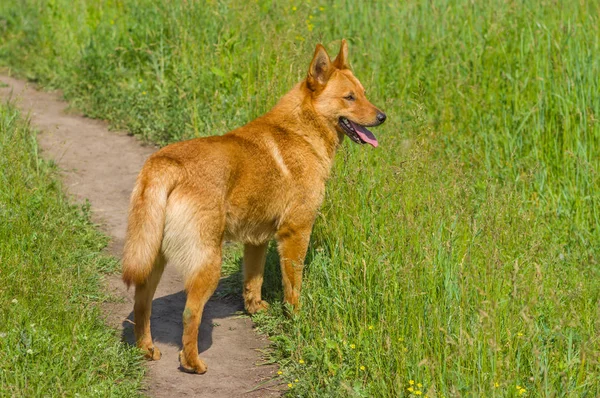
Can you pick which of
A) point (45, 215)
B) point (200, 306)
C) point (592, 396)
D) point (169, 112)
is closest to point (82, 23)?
point (169, 112)

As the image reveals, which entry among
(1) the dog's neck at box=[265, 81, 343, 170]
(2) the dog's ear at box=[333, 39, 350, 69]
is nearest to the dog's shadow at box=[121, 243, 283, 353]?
(1) the dog's neck at box=[265, 81, 343, 170]

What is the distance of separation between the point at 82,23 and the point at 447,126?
5.04 meters

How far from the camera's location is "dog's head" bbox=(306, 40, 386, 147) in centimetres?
586

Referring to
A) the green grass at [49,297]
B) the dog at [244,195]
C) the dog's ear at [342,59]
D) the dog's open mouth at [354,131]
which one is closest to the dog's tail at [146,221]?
the dog at [244,195]

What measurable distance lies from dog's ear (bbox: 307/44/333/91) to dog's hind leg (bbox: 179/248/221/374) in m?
1.54

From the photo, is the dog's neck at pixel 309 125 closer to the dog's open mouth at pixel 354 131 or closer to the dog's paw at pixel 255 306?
the dog's open mouth at pixel 354 131

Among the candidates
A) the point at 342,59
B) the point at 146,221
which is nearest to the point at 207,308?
the point at 146,221

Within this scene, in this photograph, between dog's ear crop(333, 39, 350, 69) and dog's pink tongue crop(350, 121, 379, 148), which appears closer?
dog's pink tongue crop(350, 121, 379, 148)

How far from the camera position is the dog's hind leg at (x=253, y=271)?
19.5 feet

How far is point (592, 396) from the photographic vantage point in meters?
4.48

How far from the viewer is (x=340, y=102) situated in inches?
232

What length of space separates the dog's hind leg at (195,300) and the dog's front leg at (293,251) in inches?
29.9

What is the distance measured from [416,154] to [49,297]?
2655 mm

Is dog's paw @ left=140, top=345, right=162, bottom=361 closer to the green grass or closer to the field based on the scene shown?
the green grass
